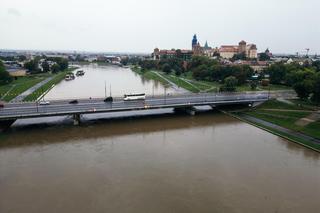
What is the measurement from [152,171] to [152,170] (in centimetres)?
16

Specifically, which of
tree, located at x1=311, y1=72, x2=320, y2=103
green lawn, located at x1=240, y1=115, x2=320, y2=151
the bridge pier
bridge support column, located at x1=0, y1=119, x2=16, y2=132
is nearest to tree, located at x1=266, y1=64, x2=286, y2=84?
tree, located at x1=311, y1=72, x2=320, y2=103

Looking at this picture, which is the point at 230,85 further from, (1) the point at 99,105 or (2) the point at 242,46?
(2) the point at 242,46

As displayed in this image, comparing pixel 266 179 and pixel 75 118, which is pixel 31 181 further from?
pixel 266 179

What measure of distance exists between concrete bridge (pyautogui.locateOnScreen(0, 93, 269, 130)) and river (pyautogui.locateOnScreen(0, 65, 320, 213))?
163cm

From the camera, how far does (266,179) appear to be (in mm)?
18359

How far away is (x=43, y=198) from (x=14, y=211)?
1.64 m

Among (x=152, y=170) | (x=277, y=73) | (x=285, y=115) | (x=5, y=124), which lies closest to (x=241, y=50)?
(x=277, y=73)

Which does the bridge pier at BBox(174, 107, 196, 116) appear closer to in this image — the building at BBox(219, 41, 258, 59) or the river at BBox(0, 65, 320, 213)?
the river at BBox(0, 65, 320, 213)

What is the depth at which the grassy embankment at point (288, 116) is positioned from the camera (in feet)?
89.8

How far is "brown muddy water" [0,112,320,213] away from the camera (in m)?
15.2

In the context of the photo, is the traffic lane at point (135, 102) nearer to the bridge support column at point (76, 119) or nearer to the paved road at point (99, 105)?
the paved road at point (99, 105)

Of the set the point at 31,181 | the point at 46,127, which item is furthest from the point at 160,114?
the point at 31,181

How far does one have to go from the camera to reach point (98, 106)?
1293 inches

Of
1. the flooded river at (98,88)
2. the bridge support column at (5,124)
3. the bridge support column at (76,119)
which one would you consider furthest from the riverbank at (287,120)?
the bridge support column at (5,124)
